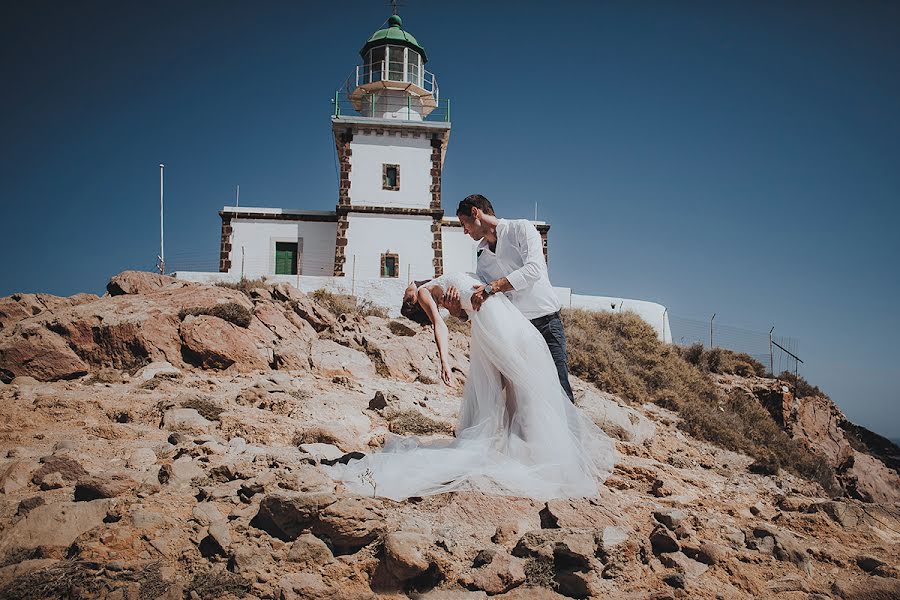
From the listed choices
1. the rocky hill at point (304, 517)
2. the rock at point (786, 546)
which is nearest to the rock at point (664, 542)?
the rocky hill at point (304, 517)

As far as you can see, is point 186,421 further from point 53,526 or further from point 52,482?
point 53,526

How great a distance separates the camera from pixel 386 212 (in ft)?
75.2

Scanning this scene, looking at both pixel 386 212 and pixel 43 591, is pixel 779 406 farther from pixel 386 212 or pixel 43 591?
pixel 43 591

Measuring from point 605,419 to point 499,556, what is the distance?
658cm

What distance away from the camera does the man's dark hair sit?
170 inches

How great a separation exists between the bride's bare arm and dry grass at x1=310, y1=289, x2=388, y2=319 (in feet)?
33.9

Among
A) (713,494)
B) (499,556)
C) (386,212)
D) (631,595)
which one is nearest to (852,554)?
(713,494)

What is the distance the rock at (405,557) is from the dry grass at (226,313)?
738cm

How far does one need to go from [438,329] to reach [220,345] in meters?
5.87

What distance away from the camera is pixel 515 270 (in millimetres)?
4242

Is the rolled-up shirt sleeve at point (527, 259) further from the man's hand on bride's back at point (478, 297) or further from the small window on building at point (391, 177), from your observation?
the small window on building at point (391, 177)

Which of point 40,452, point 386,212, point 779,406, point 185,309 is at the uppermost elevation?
point 386,212

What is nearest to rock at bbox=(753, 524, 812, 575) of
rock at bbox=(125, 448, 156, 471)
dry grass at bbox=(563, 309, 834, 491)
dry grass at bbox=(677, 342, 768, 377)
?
rock at bbox=(125, 448, 156, 471)

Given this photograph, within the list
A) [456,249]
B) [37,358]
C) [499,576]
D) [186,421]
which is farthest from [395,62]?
[499,576]
